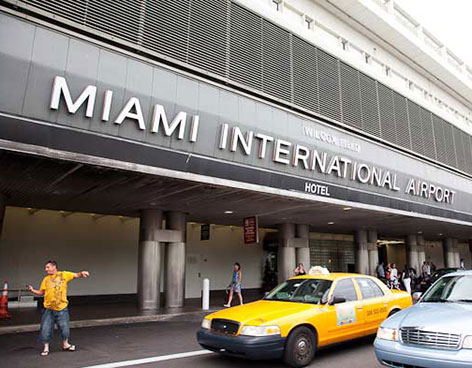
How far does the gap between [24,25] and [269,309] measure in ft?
25.8

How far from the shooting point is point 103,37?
9.68m

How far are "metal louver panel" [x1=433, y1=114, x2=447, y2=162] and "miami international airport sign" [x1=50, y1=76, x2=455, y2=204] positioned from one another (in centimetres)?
400

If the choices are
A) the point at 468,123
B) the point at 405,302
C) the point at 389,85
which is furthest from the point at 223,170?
the point at 468,123

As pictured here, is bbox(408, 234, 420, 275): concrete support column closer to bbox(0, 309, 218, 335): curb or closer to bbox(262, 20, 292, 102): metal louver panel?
bbox(262, 20, 292, 102): metal louver panel

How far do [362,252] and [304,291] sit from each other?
1704 cm

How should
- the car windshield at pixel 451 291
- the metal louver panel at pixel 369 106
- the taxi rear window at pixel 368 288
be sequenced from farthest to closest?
the metal louver panel at pixel 369 106 < the taxi rear window at pixel 368 288 < the car windshield at pixel 451 291

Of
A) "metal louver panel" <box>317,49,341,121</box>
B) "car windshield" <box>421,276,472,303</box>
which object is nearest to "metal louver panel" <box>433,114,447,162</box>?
"metal louver panel" <box>317,49,341,121</box>

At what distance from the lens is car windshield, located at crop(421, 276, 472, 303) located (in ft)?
19.7

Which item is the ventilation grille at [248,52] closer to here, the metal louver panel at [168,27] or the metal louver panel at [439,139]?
the metal louver panel at [168,27]

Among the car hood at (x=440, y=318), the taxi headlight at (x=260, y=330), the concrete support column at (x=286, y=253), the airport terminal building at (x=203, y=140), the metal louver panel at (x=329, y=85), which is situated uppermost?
the metal louver panel at (x=329, y=85)

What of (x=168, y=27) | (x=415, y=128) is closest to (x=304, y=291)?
(x=168, y=27)

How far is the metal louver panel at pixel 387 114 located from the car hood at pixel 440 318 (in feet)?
45.0

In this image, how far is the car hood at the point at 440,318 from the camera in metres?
4.81

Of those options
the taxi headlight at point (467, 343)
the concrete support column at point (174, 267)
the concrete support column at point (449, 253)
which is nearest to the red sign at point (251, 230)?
the concrete support column at point (174, 267)
